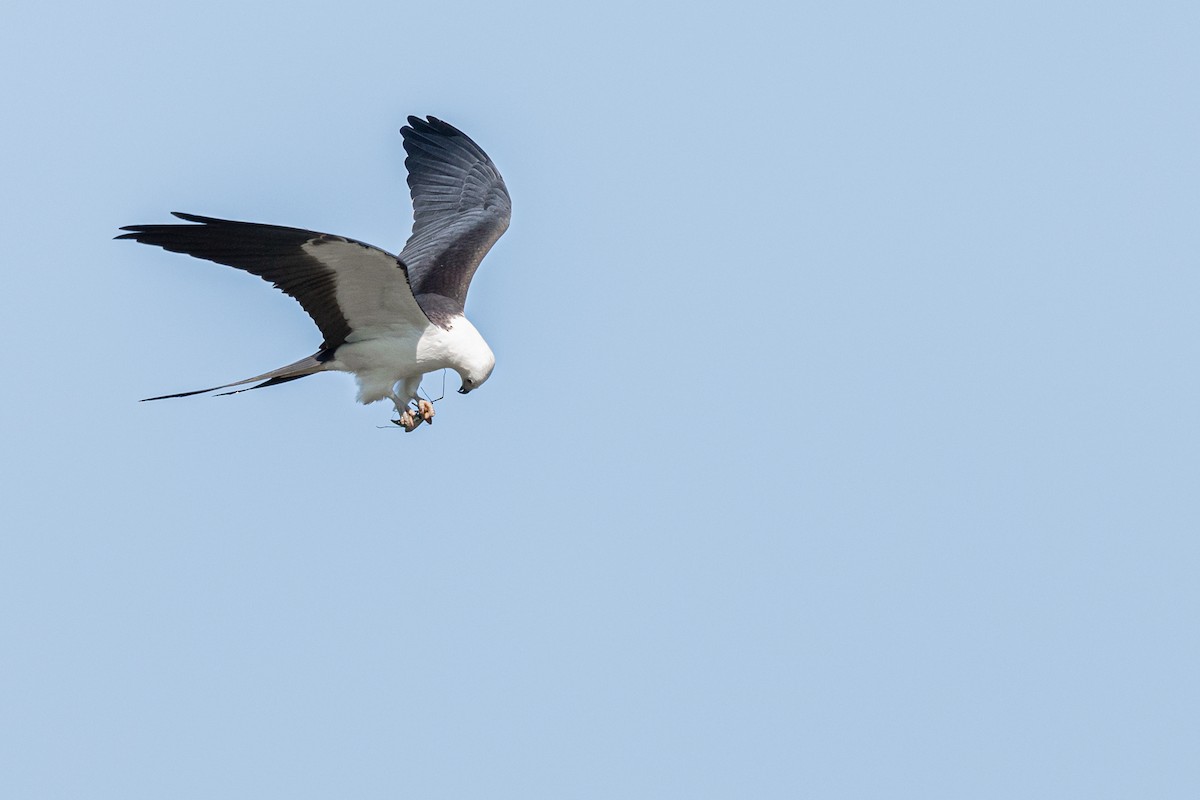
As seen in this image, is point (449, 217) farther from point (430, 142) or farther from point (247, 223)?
point (247, 223)

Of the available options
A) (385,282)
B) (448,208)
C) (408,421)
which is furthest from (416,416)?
(448,208)

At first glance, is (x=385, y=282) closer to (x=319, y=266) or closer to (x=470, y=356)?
(x=319, y=266)

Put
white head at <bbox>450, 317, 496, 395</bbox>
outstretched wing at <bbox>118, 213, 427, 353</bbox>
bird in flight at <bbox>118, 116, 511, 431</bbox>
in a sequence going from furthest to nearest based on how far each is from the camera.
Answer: white head at <bbox>450, 317, 496, 395</bbox> → bird in flight at <bbox>118, 116, 511, 431</bbox> → outstretched wing at <bbox>118, 213, 427, 353</bbox>

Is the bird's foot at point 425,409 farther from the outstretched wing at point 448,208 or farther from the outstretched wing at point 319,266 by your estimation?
the outstretched wing at point 448,208

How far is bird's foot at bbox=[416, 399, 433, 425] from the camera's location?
12984 millimetres

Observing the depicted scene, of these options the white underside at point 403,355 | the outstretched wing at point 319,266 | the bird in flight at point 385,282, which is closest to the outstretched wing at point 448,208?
the bird in flight at point 385,282

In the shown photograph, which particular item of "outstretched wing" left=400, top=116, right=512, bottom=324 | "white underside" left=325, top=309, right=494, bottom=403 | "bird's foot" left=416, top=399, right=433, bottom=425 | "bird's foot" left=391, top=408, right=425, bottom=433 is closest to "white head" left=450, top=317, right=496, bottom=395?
"white underside" left=325, top=309, right=494, bottom=403

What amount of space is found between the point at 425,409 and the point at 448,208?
3368 mm

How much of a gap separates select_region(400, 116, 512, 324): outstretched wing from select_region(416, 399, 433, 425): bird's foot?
913 millimetres

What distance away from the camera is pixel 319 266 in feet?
38.2

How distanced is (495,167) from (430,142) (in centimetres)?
65

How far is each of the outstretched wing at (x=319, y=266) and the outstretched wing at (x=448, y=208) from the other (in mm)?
1140

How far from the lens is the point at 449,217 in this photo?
51.4 ft

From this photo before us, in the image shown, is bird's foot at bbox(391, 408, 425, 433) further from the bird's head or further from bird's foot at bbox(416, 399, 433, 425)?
the bird's head
